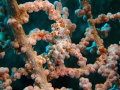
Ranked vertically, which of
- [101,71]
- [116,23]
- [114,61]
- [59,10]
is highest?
[116,23]

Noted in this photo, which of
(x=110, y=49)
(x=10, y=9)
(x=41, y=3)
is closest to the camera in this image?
(x=10, y=9)

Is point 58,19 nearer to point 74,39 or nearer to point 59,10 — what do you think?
point 59,10

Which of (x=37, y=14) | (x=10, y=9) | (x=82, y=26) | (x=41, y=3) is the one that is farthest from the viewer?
(x=82, y=26)

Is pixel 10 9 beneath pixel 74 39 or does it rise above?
beneath

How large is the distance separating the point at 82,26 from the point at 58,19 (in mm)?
640

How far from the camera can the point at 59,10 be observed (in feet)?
5.09

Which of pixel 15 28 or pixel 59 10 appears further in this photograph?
pixel 59 10

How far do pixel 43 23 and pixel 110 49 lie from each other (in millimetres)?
927

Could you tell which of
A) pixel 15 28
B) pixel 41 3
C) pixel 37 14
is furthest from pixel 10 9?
pixel 37 14

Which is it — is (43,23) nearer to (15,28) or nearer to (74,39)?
(74,39)

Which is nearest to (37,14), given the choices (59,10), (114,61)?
(59,10)

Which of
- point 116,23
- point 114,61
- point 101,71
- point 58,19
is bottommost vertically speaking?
point 101,71

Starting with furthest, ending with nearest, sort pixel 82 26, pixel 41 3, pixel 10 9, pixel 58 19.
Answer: pixel 82 26
pixel 58 19
pixel 41 3
pixel 10 9

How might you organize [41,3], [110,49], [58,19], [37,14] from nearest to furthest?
[41,3], [58,19], [110,49], [37,14]
